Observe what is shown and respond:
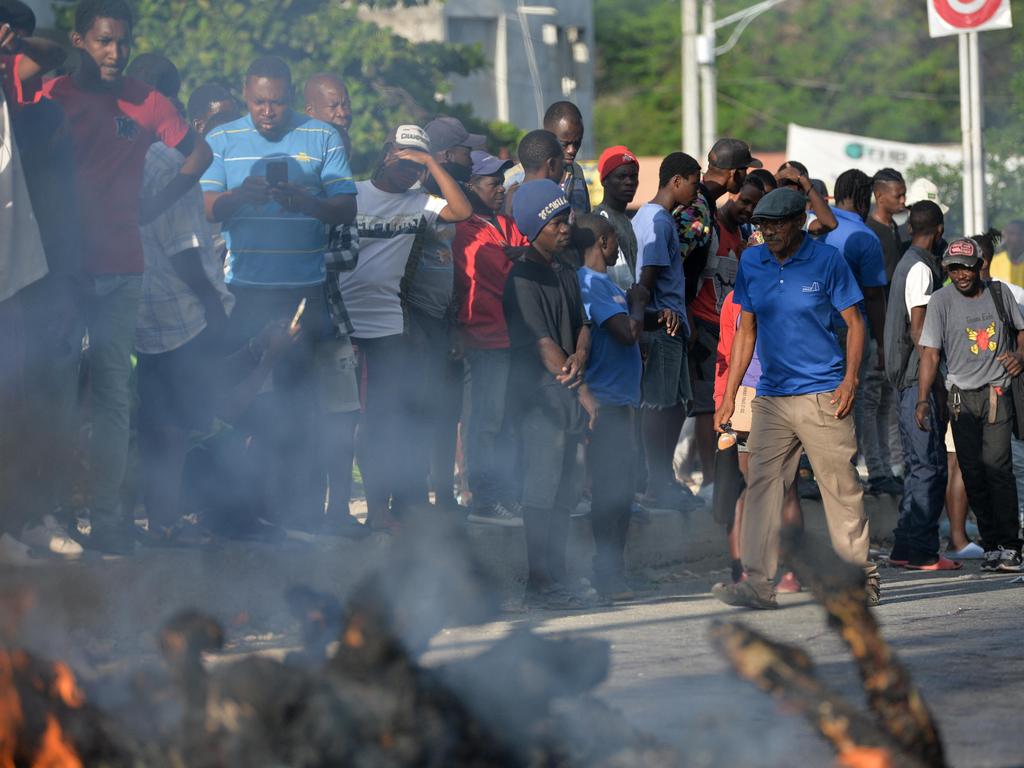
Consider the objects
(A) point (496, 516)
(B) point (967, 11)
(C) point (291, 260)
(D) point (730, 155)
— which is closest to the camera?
(C) point (291, 260)

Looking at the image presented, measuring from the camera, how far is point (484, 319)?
27.0ft

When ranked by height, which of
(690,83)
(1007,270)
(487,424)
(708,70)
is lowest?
(487,424)

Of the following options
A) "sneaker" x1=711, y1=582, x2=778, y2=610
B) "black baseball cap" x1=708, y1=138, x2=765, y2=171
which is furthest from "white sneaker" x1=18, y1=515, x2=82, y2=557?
"black baseball cap" x1=708, y1=138, x2=765, y2=171

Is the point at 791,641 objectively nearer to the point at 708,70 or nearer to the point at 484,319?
the point at 484,319

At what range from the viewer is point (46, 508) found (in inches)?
247

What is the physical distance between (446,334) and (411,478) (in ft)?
2.46

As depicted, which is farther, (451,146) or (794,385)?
(451,146)

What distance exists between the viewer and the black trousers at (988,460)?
9.37 metres

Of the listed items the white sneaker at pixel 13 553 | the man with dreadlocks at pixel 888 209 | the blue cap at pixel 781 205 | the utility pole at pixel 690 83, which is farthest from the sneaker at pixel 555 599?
the utility pole at pixel 690 83

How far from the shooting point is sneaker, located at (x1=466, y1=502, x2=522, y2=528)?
8.15m

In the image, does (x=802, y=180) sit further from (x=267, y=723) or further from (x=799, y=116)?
(x=799, y=116)

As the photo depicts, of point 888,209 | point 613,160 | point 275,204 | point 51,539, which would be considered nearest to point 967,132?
point 888,209

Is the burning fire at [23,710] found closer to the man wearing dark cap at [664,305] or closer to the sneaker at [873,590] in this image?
the sneaker at [873,590]

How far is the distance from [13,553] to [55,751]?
2.33 m
